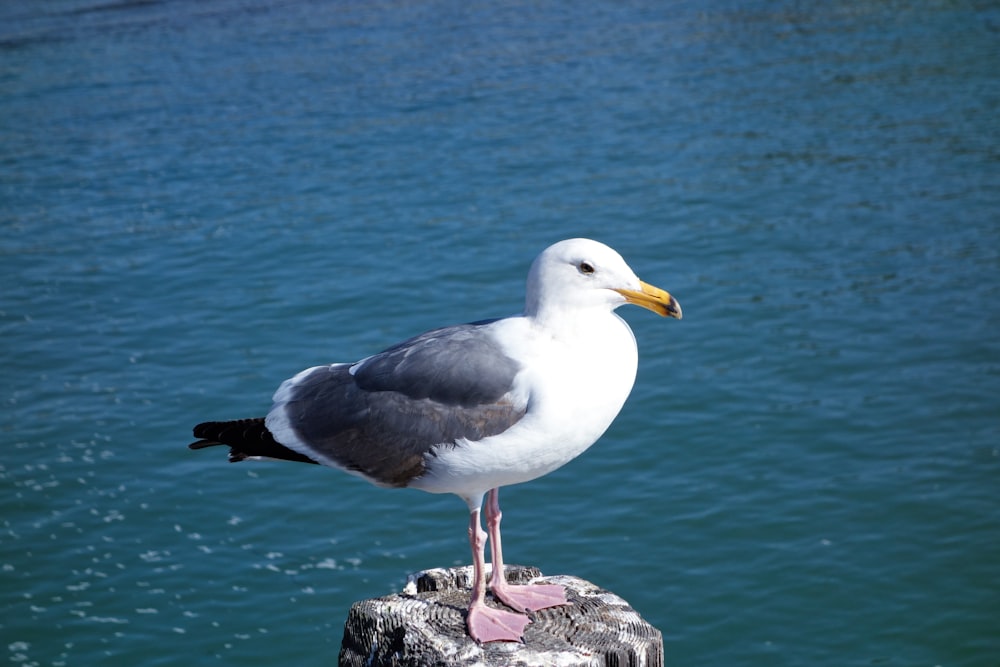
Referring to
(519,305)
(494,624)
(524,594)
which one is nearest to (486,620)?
(494,624)

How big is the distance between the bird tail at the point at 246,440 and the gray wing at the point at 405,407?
60mm

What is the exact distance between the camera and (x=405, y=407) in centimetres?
570

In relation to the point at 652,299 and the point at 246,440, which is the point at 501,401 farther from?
the point at 246,440

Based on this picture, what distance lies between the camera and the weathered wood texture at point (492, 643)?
4.99 meters

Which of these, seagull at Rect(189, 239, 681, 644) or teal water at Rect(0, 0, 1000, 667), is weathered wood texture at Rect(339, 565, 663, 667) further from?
teal water at Rect(0, 0, 1000, 667)

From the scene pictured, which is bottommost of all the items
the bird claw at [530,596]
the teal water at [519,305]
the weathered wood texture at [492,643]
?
the weathered wood texture at [492,643]

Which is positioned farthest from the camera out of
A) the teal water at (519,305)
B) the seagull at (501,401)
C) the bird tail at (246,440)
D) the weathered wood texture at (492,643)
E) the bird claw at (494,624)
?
the teal water at (519,305)

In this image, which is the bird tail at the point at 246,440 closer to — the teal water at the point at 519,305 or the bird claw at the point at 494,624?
the bird claw at the point at 494,624

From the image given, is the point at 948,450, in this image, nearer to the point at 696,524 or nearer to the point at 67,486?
the point at 696,524

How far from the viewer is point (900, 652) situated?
8.94 metres

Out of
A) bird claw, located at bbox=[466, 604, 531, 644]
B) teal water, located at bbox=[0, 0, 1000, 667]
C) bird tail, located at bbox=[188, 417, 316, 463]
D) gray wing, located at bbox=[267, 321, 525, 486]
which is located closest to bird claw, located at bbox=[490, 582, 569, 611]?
bird claw, located at bbox=[466, 604, 531, 644]

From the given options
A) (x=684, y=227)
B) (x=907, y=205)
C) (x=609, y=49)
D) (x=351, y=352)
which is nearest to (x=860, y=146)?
(x=907, y=205)

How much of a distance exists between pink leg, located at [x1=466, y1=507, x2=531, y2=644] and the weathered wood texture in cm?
4

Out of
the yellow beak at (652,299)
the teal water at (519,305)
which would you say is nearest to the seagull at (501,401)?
the yellow beak at (652,299)
